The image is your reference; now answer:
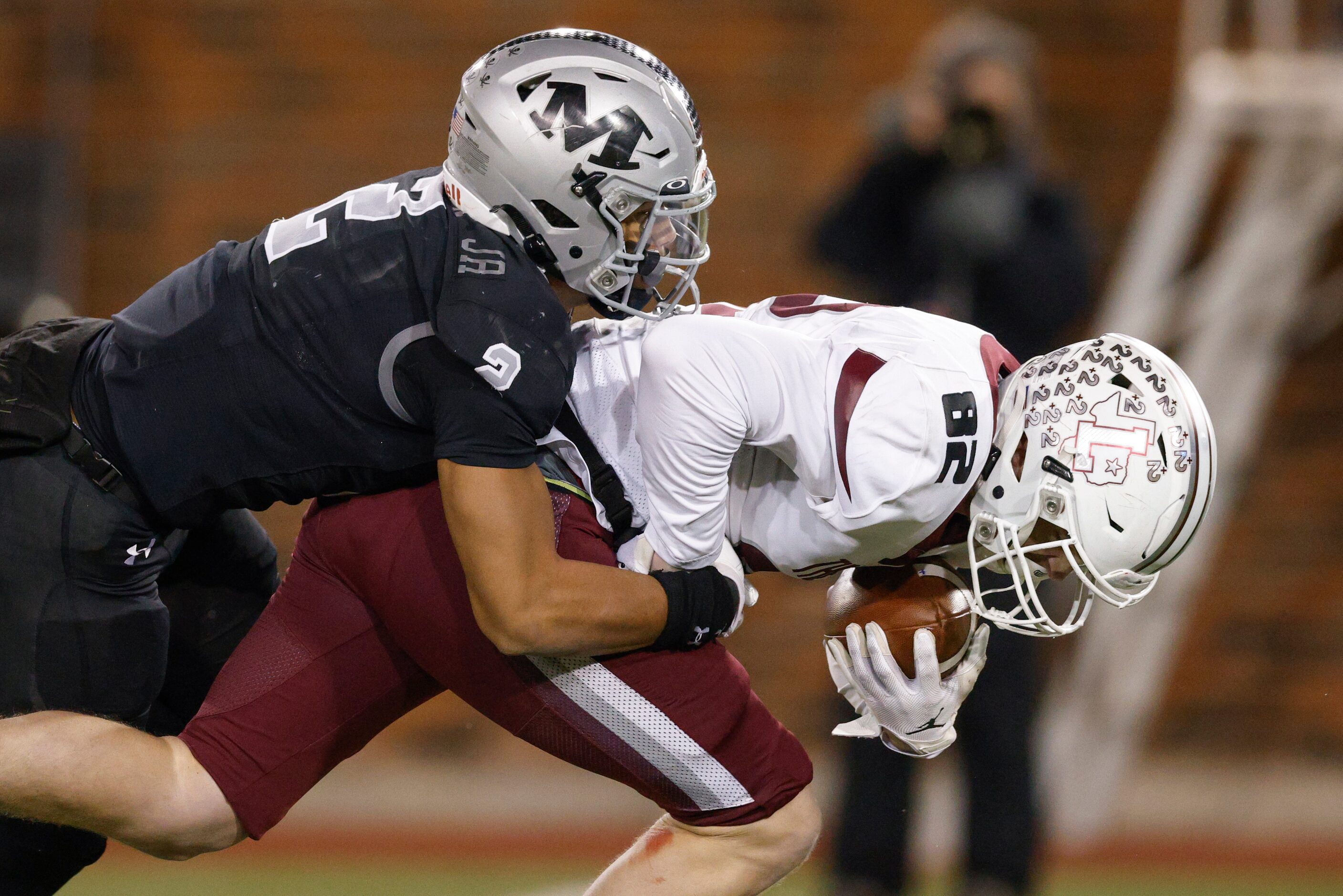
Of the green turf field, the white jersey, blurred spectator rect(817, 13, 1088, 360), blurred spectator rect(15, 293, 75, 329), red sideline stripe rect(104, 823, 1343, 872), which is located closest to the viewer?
the white jersey

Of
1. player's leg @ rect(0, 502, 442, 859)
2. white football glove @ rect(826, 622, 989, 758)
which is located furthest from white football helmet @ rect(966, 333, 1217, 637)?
player's leg @ rect(0, 502, 442, 859)

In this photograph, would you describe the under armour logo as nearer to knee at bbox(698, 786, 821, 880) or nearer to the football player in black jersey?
the football player in black jersey

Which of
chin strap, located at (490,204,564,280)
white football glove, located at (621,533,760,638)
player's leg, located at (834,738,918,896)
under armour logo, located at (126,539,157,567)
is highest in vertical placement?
chin strap, located at (490,204,564,280)

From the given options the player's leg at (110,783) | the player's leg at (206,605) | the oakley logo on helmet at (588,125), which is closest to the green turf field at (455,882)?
the player's leg at (206,605)

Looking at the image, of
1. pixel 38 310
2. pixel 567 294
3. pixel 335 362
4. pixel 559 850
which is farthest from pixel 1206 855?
pixel 38 310

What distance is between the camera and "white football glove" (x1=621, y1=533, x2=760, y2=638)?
2.51 meters

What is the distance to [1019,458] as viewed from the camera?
2533 mm

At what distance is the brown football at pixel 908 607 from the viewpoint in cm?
255

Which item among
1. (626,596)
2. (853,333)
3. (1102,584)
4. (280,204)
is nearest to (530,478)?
(626,596)

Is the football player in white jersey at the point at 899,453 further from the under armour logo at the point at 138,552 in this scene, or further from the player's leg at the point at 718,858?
the under armour logo at the point at 138,552

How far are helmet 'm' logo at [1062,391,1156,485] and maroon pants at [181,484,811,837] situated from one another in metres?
0.66

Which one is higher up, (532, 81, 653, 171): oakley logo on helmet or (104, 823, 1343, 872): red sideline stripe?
→ (532, 81, 653, 171): oakley logo on helmet

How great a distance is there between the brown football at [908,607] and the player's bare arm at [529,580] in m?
0.40

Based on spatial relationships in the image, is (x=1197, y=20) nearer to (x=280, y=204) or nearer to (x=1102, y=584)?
(x=280, y=204)
